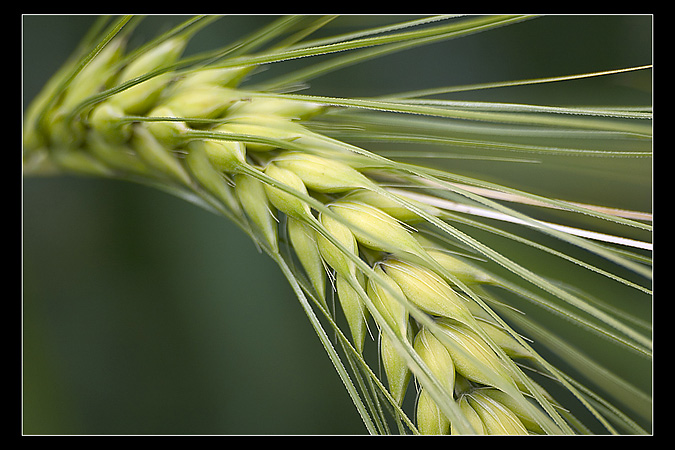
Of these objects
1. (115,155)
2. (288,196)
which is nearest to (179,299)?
(115,155)

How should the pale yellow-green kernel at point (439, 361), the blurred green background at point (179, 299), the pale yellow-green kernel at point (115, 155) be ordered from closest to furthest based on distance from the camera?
1. the pale yellow-green kernel at point (439, 361)
2. the pale yellow-green kernel at point (115, 155)
3. the blurred green background at point (179, 299)

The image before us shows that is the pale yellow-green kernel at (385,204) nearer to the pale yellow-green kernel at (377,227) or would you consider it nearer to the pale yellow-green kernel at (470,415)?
the pale yellow-green kernel at (377,227)

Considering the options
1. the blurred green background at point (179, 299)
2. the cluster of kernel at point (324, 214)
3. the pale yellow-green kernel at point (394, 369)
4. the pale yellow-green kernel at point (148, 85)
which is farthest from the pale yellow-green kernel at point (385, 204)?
the blurred green background at point (179, 299)

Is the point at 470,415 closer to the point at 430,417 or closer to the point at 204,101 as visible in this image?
the point at 430,417

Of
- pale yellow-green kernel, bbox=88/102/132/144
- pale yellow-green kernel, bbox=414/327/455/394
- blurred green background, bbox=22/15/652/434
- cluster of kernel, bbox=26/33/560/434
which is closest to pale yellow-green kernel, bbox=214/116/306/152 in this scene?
cluster of kernel, bbox=26/33/560/434

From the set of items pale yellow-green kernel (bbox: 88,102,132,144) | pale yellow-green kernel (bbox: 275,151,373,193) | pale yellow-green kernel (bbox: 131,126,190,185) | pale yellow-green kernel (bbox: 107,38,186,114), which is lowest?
pale yellow-green kernel (bbox: 275,151,373,193)

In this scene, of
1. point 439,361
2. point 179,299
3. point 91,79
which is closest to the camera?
point 439,361

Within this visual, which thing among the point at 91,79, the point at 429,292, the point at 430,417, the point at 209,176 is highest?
the point at 91,79

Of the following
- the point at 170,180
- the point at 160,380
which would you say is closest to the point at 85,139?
the point at 170,180

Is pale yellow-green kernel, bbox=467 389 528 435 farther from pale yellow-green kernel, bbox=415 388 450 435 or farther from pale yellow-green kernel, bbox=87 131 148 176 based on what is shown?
pale yellow-green kernel, bbox=87 131 148 176
